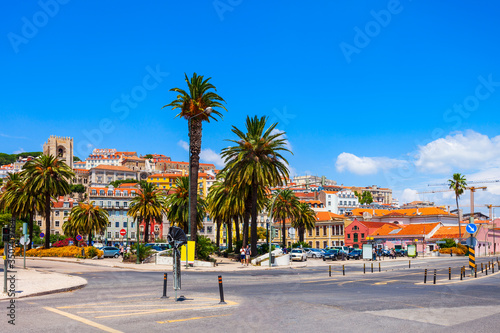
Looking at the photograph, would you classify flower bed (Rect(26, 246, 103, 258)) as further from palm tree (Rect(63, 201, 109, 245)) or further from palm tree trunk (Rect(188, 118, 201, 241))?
palm tree trunk (Rect(188, 118, 201, 241))

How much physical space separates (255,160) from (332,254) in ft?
76.6

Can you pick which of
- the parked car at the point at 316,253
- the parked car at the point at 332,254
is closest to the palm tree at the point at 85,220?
the parked car at the point at 316,253

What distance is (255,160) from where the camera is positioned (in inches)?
1886

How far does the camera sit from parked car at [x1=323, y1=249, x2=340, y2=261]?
6474cm

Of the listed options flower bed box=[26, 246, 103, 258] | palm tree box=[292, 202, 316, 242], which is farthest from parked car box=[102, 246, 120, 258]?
palm tree box=[292, 202, 316, 242]

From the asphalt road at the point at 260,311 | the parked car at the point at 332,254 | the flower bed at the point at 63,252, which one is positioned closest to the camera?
the asphalt road at the point at 260,311

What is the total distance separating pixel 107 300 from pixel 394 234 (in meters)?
85.1

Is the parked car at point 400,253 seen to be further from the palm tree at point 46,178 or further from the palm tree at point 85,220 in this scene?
the palm tree at point 46,178

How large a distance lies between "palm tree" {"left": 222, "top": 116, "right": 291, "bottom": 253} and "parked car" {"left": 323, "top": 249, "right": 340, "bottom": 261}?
18.3 metres

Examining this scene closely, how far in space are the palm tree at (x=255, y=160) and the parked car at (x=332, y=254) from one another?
1826 centimetres

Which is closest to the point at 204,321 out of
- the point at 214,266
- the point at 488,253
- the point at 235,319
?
the point at 235,319

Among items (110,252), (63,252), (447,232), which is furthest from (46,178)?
(447,232)

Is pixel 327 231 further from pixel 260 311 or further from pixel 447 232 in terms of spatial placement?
pixel 260 311

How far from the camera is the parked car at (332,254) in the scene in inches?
2549
